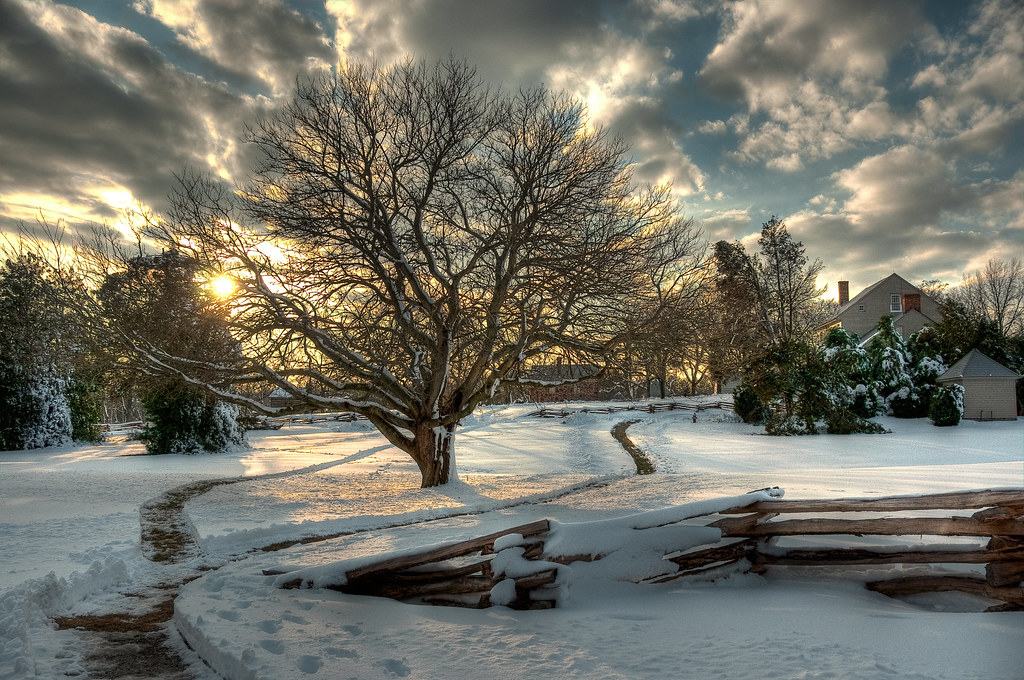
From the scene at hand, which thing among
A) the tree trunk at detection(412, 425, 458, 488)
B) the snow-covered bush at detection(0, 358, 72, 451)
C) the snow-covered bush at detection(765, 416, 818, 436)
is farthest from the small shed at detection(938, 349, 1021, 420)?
the snow-covered bush at detection(0, 358, 72, 451)

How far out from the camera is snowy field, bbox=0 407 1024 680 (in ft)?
13.7

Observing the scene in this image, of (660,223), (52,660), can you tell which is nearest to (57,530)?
(52,660)

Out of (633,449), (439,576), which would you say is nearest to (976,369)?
(633,449)

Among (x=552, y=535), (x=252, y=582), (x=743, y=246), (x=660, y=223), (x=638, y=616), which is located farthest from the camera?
(x=743, y=246)

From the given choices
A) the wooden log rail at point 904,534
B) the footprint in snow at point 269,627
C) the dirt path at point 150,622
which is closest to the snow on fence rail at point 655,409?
the dirt path at point 150,622

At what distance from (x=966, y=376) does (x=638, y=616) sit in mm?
27745

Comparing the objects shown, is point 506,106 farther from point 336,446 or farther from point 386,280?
point 336,446

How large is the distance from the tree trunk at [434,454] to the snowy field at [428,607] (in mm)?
485

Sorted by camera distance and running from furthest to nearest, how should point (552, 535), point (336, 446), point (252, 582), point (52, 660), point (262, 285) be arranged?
point (336, 446) < point (262, 285) < point (252, 582) < point (552, 535) < point (52, 660)

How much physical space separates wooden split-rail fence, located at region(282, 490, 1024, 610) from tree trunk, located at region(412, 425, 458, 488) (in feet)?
23.3

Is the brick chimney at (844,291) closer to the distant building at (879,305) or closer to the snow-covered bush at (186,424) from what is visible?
the distant building at (879,305)

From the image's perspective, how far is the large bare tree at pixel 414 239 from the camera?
11461 mm

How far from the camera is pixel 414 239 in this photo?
12.3 meters

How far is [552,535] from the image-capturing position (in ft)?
18.8
